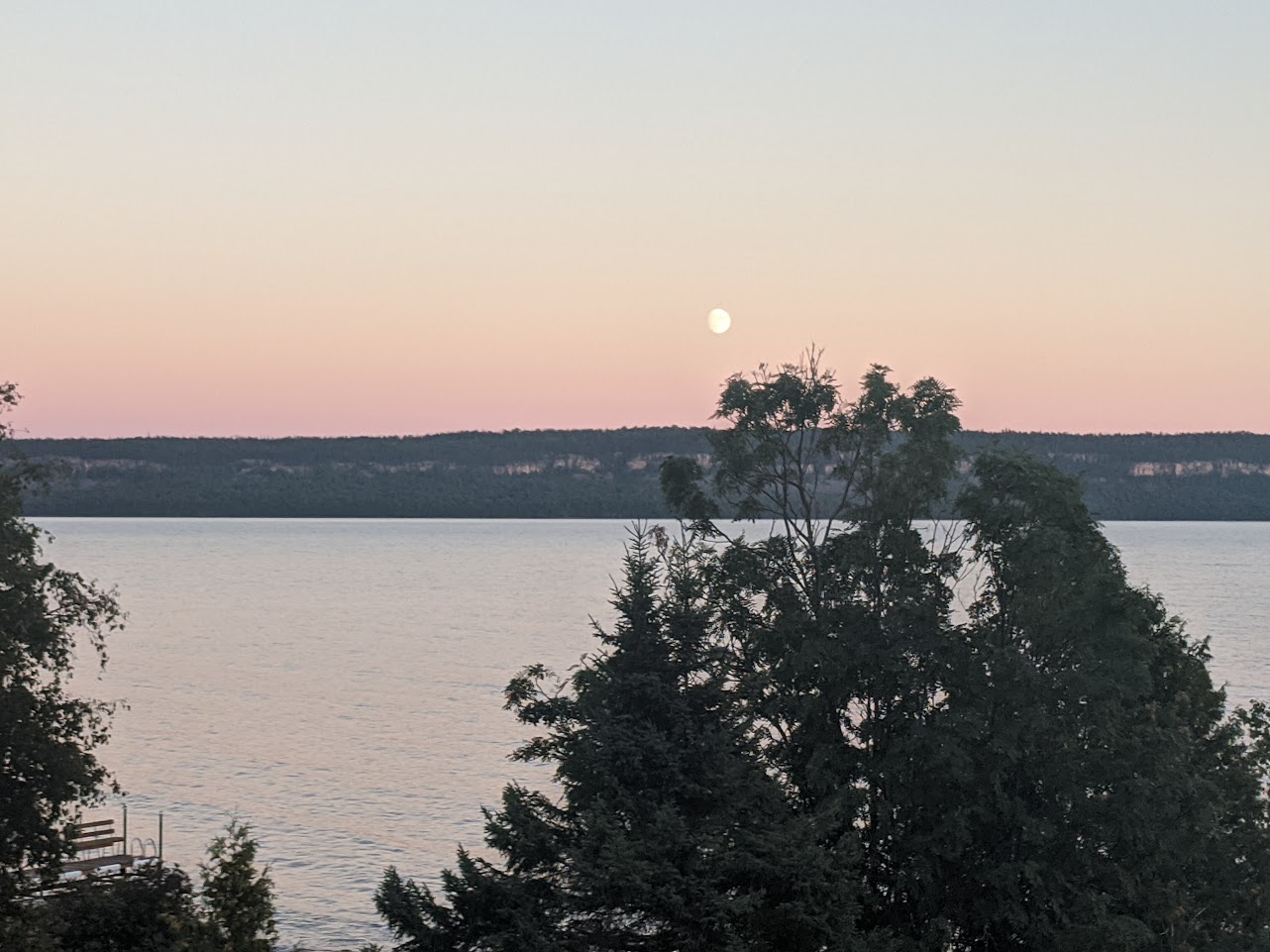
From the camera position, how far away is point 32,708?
105ft

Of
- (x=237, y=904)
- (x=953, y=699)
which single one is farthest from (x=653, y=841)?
(x=953, y=699)

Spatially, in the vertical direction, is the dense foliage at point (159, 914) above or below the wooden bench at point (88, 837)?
above

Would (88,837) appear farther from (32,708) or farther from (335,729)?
(335,729)

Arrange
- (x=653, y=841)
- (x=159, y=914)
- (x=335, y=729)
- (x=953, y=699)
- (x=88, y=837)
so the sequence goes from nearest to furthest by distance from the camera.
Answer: (x=653, y=841), (x=159, y=914), (x=953, y=699), (x=88, y=837), (x=335, y=729)

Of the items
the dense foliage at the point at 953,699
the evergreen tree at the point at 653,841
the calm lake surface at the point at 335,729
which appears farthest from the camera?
the calm lake surface at the point at 335,729

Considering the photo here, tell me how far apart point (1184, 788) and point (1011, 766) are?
171 inches

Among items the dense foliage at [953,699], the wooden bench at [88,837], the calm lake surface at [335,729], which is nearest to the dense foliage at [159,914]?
the wooden bench at [88,837]

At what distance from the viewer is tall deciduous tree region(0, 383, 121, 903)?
103 feet

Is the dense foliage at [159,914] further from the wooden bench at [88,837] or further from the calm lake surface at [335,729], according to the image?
the calm lake surface at [335,729]

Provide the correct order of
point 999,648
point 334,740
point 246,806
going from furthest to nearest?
point 334,740 < point 246,806 < point 999,648

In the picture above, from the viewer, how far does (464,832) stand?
61.2 metres

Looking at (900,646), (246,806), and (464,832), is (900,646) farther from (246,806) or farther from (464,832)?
(246,806)

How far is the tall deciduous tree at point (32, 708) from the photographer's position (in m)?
31.5

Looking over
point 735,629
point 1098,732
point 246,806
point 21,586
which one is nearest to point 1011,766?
point 1098,732
